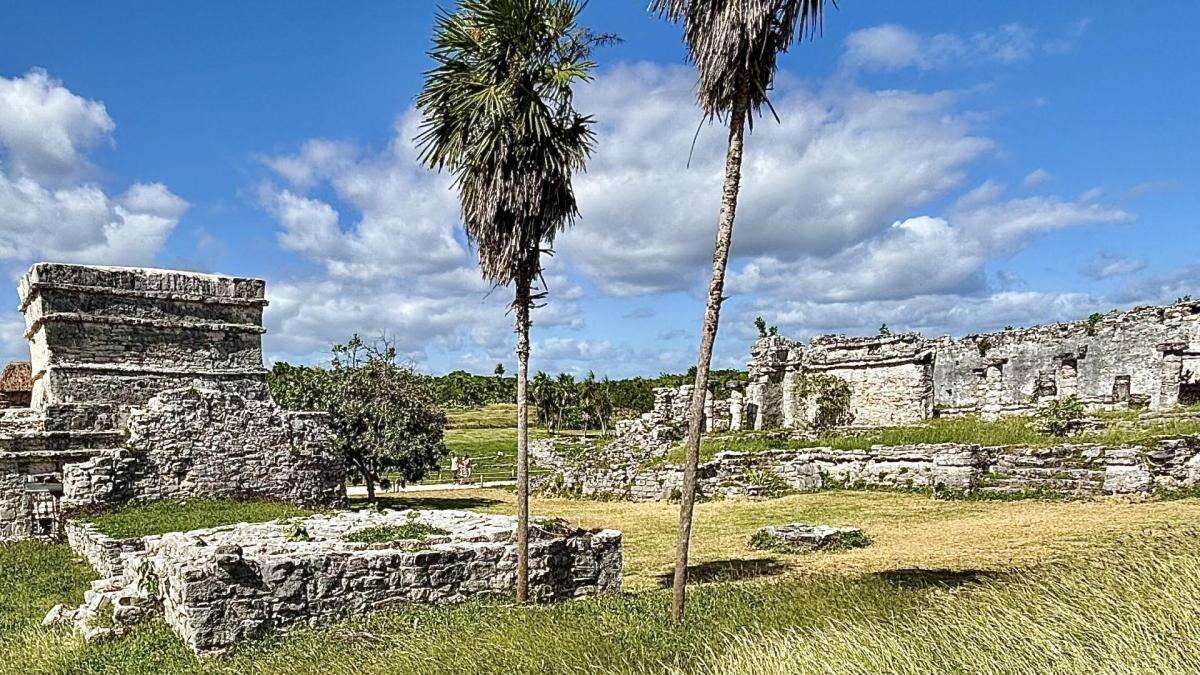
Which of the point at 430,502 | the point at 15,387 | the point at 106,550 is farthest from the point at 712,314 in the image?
the point at 15,387

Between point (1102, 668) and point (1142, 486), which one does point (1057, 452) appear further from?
point (1102, 668)

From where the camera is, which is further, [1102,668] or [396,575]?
[396,575]

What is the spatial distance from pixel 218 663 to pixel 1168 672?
741 centimetres

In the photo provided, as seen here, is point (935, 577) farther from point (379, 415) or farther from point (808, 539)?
point (379, 415)

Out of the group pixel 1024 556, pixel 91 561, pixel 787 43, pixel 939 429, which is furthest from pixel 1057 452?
pixel 91 561

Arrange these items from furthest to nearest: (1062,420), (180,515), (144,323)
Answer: (1062,420), (144,323), (180,515)

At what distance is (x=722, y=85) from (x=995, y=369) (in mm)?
26360

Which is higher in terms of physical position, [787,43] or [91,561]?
[787,43]

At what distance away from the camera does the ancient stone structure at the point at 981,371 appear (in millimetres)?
24828

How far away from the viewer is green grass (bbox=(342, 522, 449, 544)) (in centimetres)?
955

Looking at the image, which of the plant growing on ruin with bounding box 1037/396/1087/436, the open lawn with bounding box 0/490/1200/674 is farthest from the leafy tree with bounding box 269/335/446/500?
the plant growing on ruin with bounding box 1037/396/1087/436

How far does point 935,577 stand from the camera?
9.59 m

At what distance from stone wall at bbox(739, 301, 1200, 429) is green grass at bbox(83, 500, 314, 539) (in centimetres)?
1862

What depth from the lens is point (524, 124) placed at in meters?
8.97
